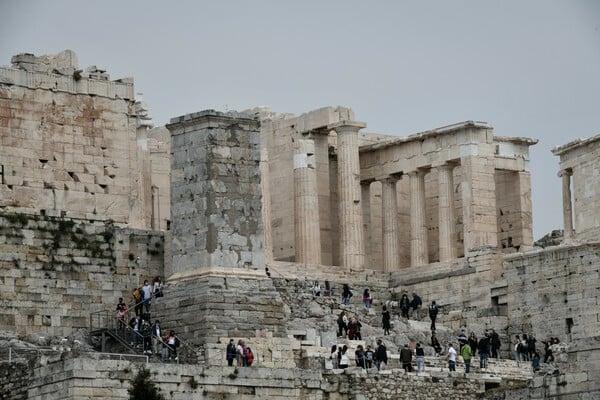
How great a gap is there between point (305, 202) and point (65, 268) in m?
16.2

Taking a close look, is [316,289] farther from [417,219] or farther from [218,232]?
[417,219]

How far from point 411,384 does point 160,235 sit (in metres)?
10.2

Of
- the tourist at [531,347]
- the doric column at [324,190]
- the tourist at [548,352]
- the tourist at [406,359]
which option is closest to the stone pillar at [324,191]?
the doric column at [324,190]

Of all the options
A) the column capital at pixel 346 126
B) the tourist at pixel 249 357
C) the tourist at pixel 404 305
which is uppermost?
the column capital at pixel 346 126

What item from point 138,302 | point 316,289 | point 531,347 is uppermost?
point 316,289

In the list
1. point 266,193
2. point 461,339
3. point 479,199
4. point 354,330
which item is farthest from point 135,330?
point 479,199

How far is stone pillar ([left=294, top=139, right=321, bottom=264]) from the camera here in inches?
3280

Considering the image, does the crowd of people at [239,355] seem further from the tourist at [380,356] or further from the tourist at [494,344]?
the tourist at [494,344]

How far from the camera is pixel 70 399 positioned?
58406mm

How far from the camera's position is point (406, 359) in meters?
64.6

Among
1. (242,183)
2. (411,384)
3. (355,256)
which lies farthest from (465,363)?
(355,256)

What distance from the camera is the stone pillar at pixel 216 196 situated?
65.6 meters

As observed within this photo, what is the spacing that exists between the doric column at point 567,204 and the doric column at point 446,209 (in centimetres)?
342

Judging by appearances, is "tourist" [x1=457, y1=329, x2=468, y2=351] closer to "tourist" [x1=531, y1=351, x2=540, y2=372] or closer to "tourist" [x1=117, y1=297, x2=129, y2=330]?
"tourist" [x1=531, y1=351, x2=540, y2=372]
